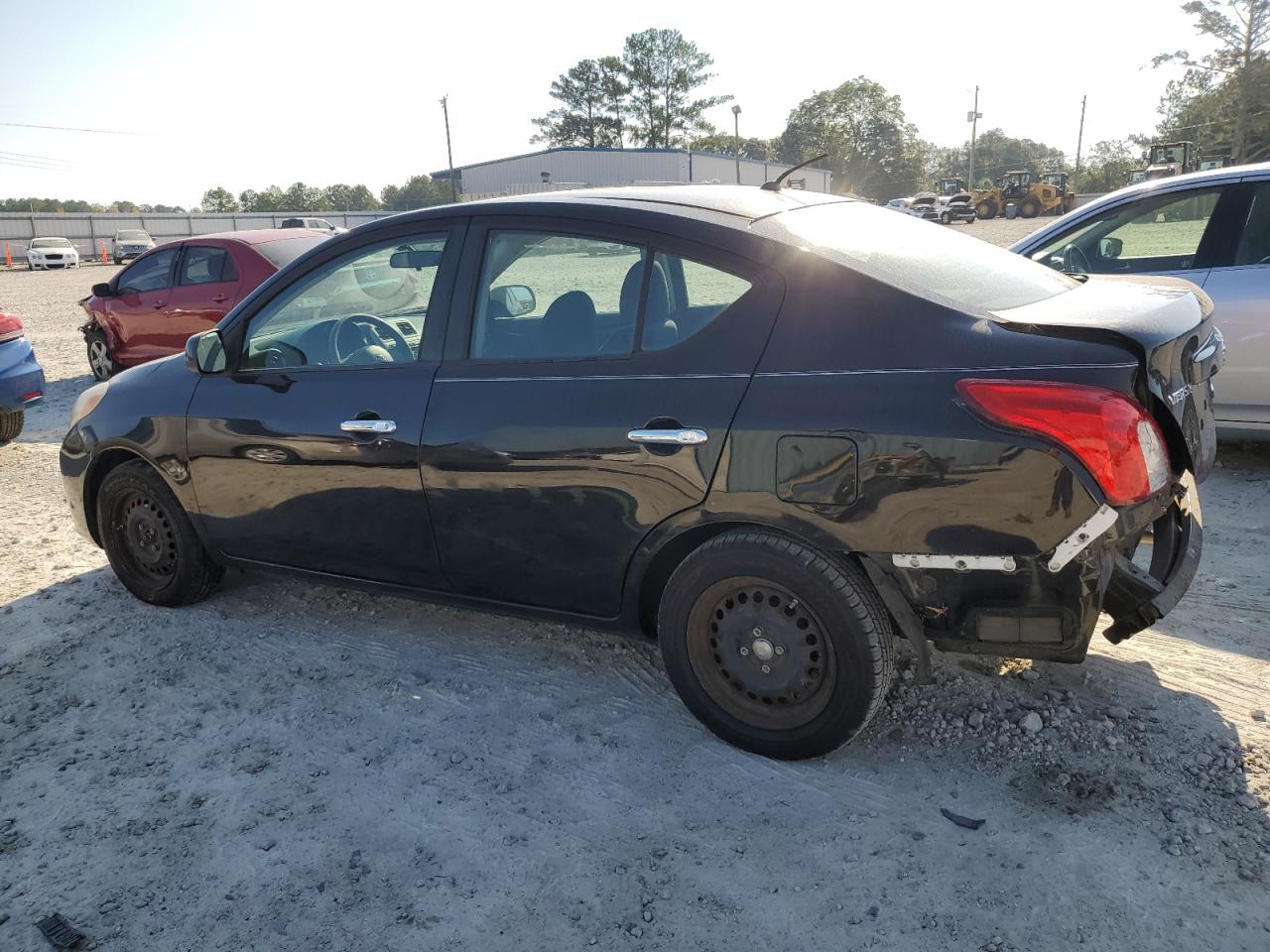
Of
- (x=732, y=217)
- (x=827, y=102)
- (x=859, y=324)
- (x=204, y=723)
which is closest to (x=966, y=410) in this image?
(x=859, y=324)

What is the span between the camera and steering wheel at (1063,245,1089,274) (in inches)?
231

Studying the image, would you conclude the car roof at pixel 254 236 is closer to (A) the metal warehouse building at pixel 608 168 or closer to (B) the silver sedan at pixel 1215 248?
(B) the silver sedan at pixel 1215 248

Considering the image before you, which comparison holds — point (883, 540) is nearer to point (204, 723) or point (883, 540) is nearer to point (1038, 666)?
point (1038, 666)

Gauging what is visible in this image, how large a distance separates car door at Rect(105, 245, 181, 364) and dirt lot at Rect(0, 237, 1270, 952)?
23.2 ft

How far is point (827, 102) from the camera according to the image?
342 ft

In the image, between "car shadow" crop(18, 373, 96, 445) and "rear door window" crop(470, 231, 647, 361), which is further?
"car shadow" crop(18, 373, 96, 445)

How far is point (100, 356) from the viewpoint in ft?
35.6

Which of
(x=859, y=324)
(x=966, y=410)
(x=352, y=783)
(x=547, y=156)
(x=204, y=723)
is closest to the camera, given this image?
(x=966, y=410)

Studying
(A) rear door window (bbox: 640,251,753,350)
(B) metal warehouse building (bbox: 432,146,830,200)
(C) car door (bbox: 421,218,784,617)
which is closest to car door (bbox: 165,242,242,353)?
(C) car door (bbox: 421,218,784,617)

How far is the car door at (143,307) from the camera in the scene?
10.2 metres

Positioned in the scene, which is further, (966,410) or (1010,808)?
(1010,808)

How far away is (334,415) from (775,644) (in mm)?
1852

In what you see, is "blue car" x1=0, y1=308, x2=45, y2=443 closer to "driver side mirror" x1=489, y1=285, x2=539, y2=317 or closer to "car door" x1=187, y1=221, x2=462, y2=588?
"car door" x1=187, y1=221, x2=462, y2=588

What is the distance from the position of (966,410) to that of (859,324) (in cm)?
40
